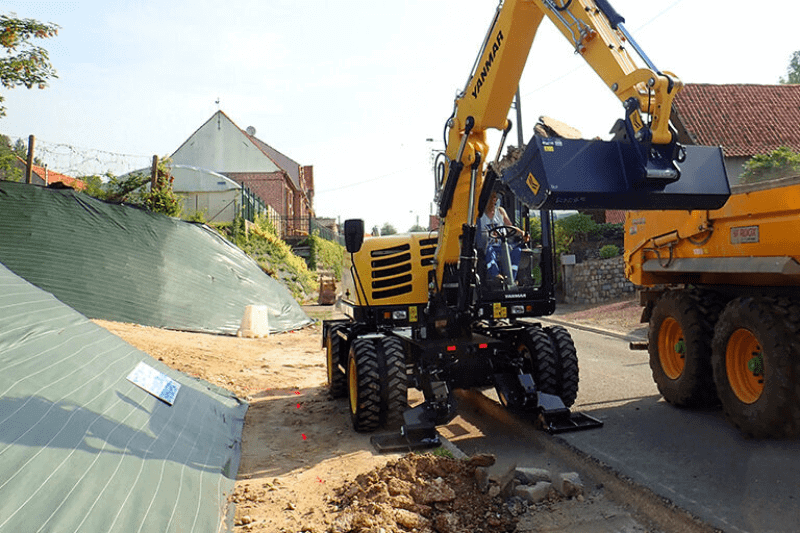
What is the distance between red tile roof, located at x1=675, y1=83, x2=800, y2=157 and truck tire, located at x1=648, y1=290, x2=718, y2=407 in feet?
52.7

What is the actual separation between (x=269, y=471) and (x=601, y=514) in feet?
9.12

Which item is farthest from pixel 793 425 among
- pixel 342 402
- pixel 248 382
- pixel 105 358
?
pixel 248 382

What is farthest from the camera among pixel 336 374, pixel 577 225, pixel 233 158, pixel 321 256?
pixel 233 158

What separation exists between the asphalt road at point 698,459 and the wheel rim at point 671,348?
413mm

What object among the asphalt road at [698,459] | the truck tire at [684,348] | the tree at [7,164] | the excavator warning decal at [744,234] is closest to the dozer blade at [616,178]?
the excavator warning decal at [744,234]

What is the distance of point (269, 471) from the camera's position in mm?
4980

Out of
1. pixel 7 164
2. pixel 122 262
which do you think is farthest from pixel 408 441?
pixel 7 164

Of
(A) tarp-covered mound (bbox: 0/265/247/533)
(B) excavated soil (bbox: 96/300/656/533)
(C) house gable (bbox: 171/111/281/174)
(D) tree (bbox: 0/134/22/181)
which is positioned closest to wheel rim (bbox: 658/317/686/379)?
(B) excavated soil (bbox: 96/300/656/533)

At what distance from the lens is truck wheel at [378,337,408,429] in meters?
5.89

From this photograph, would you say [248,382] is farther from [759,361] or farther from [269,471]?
[759,361]

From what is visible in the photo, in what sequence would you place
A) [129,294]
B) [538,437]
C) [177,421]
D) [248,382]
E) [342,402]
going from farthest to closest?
[129,294] → [248,382] → [342,402] → [538,437] → [177,421]

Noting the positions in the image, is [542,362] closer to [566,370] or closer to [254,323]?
[566,370]

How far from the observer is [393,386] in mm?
5875

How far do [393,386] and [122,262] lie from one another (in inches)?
339
